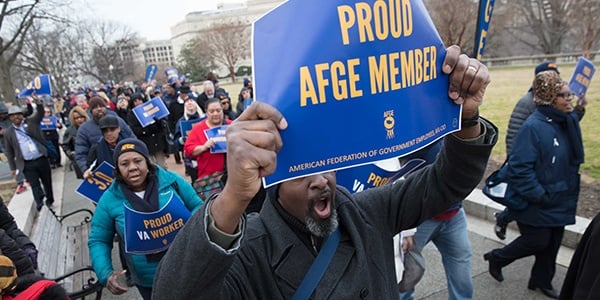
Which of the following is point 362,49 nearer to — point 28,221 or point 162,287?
point 162,287

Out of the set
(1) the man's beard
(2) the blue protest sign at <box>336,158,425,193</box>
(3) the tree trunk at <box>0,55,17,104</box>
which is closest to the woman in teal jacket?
(2) the blue protest sign at <box>336,158,425,193</box>

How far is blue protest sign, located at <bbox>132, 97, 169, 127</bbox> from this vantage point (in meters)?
7.61

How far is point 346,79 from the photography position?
4.09ft

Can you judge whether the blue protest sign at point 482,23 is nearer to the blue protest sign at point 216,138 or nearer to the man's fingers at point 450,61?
the man's fingers at point 450,61

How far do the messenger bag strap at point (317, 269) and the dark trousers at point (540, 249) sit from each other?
9.09 ft

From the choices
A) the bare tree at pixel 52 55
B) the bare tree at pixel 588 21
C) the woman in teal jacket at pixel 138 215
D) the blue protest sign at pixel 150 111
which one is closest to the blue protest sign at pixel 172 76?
the blue protest sign at pixel 150 111

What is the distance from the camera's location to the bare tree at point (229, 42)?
6072cm

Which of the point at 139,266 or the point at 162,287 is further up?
the point at 162,287

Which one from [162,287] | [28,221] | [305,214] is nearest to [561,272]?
[305,214]

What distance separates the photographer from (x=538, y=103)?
354 centimetres

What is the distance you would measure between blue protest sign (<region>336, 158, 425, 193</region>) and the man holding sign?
1015mm

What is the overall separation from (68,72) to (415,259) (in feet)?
201

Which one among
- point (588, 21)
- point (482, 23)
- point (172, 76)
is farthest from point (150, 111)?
Answer: point (588, 21)

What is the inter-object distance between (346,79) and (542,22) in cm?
4713
